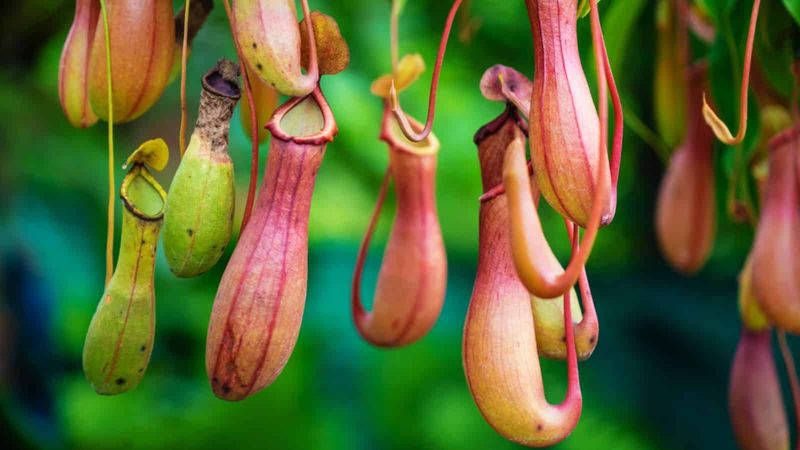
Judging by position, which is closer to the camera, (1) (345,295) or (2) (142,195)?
(2) (142,195)

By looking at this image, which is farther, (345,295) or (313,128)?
(345,295)

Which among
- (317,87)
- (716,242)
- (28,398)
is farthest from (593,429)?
(317,87)

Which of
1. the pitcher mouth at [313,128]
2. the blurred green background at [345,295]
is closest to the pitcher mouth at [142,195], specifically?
the pitcher mouth at [313,128]

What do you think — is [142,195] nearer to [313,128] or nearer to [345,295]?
[313,128]

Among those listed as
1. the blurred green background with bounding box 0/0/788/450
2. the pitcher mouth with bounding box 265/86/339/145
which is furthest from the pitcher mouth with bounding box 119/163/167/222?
the blurred green background with bounding box 0/0/788/450

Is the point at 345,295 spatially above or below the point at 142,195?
below

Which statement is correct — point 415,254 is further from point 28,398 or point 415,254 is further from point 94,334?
point 28,398

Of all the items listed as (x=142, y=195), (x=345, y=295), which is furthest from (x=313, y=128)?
(x=345, y=295)
